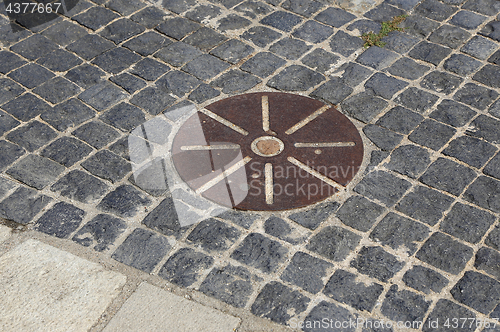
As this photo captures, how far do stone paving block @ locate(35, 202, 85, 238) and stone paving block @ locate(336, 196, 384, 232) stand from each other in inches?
67.7

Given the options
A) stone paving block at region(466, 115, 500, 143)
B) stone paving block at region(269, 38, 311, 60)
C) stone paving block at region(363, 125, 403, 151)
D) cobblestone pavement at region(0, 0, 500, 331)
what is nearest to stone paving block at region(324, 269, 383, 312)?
cobblestone pavement at region(0, 0, 500, 331)

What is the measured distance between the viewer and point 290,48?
16.5 ft

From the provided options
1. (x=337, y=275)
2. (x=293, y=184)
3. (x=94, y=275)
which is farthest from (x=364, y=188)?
(x=94, y=275)

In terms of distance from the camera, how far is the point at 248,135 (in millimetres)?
4168

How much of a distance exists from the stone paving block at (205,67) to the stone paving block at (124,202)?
1.37 m

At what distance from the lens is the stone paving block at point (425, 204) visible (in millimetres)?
3631

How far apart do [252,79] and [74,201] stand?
1.82 meters

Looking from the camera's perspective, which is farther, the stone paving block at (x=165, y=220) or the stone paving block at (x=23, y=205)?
the stone paving block at (x=23, y=205)

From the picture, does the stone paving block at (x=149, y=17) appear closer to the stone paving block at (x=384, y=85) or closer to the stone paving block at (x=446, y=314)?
the stone paving block at (x=384, y=85)

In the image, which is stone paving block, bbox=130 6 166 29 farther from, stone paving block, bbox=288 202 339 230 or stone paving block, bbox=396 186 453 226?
stone paving block, bbox=396 186 453 226

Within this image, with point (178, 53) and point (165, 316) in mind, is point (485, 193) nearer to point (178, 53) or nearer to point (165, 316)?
point (165, 316)

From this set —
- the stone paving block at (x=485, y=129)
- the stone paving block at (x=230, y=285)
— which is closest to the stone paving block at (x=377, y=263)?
the stone paving block at (x=230, y=285)

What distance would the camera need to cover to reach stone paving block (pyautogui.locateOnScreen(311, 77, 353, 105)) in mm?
4523

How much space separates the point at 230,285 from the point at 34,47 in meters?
3.15
